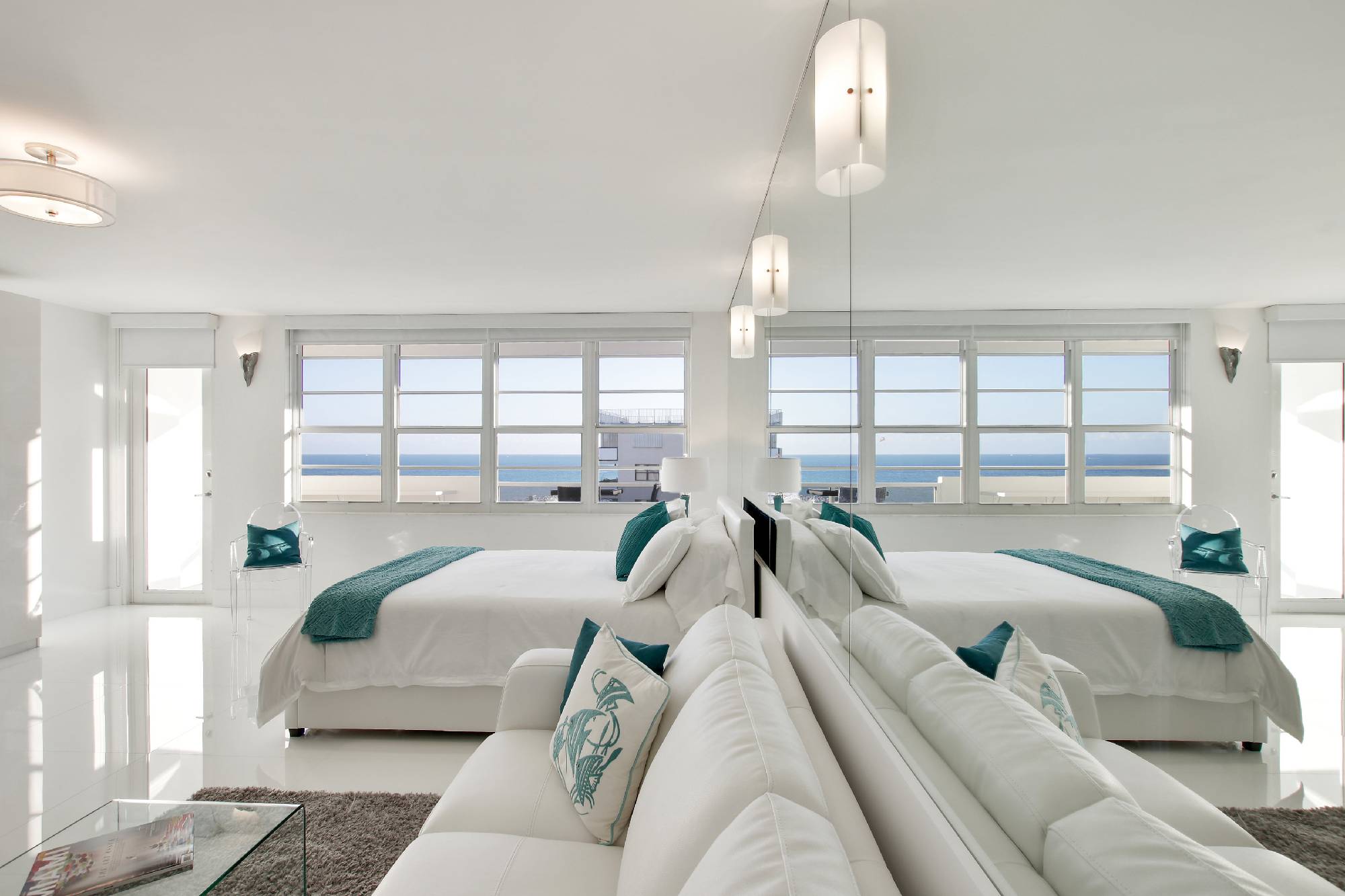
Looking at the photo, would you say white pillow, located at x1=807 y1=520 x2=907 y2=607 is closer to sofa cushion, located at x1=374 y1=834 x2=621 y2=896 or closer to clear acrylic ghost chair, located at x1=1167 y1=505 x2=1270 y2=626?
clear acrylic ghost chair, located at x1=1167 y1=505 x2=1270 y2=626

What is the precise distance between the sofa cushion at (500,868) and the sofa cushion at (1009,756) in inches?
32.3

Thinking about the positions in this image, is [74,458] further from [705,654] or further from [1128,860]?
[1128,860]

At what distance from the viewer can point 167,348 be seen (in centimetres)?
586

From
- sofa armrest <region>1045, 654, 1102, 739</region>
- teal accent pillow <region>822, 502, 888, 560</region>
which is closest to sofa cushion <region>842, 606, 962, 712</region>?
teal accent pillow <region>822, 502, 888, 560</region>

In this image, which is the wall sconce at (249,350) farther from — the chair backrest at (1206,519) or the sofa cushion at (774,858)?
the chair backrest at (1206,519)

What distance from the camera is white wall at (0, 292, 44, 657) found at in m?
4.45

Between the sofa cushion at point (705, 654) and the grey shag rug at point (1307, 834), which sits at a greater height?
the grey shag rug at point (1307, 834)

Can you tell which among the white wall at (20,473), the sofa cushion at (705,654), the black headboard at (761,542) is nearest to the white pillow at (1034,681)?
the sofa cushion at (705,654)

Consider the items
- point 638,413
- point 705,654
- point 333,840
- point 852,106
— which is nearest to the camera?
point 852,106

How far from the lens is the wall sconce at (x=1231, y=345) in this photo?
0.54 meters

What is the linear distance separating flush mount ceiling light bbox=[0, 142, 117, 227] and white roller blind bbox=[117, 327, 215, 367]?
3.21m

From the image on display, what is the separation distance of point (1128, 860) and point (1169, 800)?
6 centimetres

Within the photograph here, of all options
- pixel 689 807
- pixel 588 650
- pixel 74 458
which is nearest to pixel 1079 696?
pixel 689 807

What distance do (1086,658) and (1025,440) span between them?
23 cm
